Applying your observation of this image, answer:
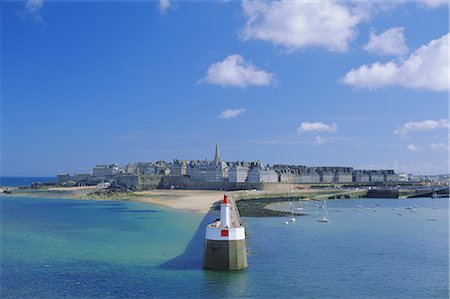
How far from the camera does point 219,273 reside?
2330 centimetres

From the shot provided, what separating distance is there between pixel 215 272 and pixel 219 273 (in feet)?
0.70

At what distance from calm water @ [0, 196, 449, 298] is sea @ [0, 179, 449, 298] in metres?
0.05

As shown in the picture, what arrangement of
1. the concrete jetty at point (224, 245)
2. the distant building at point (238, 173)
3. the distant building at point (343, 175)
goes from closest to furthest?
1. the concrete jetty at point (224, 245)
2. the distant building at point (238, 173)
3. the distant building at point (343, 175)

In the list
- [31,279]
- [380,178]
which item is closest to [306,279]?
[31,279]

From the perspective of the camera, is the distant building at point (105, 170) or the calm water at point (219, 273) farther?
the distant building at point (105, 170)

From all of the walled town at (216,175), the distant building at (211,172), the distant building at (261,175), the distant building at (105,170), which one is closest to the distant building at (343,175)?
the walled town at (216,175)

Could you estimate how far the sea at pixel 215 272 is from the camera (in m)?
21.4

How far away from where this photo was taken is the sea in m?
21.4

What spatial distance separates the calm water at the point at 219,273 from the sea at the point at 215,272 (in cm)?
5

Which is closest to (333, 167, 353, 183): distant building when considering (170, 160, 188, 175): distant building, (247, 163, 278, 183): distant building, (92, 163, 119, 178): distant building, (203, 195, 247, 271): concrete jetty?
(247, 163, 278, 183): distant building

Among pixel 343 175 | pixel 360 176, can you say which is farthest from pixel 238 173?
pixel 360 176

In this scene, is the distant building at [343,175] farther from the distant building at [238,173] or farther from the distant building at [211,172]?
the distant building at [211,172]

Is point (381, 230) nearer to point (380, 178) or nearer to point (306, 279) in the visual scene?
point (306, 279)

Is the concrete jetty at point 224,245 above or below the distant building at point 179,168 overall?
below
